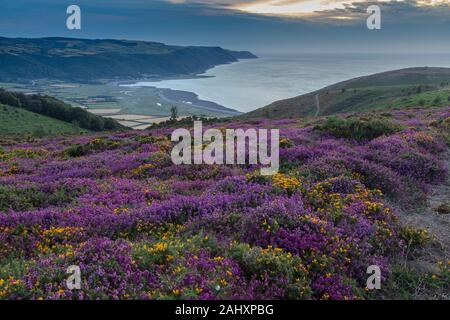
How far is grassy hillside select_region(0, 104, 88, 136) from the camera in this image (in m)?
83.5

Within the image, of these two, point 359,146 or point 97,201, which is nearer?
point 97,201

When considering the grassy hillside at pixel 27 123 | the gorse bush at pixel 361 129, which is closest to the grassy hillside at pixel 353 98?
the grassy hillside at pixel 27 123

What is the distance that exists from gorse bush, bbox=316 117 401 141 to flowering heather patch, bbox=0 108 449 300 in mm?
4144

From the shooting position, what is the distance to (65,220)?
10.6m

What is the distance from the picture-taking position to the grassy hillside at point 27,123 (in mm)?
83500

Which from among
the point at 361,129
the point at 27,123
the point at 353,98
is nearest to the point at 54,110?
the point at 27,123

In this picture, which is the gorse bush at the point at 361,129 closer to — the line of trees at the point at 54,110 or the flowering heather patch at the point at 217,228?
the flowering heather patch at the point at 217,228

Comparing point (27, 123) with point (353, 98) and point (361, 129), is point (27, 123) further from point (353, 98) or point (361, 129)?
point (361, 129)

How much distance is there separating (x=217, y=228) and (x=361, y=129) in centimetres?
1527

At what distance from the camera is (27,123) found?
89188 mm

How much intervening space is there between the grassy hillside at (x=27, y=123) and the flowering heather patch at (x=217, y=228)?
7426 centimetres
